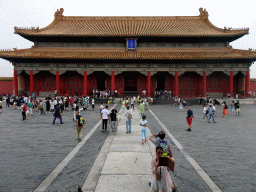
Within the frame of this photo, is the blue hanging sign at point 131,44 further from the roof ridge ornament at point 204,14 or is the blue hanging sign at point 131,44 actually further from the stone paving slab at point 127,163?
the stone paving slab at point 127,163

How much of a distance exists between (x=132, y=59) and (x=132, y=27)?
7151 millimetres

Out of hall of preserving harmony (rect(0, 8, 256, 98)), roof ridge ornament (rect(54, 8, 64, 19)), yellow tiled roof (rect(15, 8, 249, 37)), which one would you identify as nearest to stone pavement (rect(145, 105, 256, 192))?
hall of preserving harmony (rect(0, 8, 256, 98))

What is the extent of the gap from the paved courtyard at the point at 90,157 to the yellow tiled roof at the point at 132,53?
19789mm

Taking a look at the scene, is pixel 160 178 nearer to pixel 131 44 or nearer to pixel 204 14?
pixel 131 44

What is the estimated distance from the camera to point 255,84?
128 feet

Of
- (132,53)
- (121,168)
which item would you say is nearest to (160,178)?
(121,168)

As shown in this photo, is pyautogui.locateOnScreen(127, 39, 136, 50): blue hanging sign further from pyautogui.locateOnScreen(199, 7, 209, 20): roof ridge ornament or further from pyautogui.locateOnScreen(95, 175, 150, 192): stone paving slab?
pyautogui.locateOnScreen(95, 175, 150, 192): stone paving slab

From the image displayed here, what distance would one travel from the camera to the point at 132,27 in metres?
34.8

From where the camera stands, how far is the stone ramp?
529 cm

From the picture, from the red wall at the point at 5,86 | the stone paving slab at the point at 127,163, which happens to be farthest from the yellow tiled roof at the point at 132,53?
the stone paving slab at the point at 127,163

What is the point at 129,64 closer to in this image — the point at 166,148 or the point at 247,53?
the point at 247,53

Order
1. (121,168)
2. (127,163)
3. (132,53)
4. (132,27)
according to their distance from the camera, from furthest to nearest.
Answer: (132,27)
(132,53)
(127,163)
(121,168)

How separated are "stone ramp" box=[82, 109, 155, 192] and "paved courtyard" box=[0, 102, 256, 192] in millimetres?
317

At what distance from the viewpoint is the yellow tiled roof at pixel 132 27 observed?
3170 centimetres
